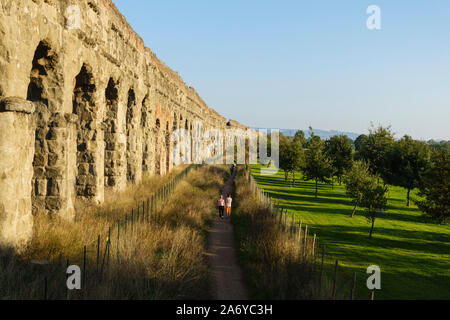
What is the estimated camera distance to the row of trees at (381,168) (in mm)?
16203

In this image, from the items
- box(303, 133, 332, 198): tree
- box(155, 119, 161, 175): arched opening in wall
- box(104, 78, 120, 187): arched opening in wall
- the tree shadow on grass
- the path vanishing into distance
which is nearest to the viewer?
the path vanishing into distance

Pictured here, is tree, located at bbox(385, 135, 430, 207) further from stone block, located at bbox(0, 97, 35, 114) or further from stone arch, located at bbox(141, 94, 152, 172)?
stone block, located at bbox(0, 97, 35, 114)

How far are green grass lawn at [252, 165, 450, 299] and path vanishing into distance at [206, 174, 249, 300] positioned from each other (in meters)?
2.19

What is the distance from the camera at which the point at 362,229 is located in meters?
19.5

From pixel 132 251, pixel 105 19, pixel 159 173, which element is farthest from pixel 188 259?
pixel 159 173

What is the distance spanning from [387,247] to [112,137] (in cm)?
1294

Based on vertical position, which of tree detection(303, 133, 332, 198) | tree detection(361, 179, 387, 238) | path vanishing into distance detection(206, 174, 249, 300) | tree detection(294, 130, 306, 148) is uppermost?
tree detection(294, 130, 306, 148)

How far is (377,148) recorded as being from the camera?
37.2 metres

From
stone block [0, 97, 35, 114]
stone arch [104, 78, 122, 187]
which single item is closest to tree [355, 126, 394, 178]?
stone arch [104, 78, 122, 187]

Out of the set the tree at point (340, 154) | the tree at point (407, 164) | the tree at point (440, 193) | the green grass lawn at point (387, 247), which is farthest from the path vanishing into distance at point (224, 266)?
the tree at point (340, 154)

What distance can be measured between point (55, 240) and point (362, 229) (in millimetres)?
16848

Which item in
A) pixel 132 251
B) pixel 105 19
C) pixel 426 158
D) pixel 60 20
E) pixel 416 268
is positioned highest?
pixel 105 19

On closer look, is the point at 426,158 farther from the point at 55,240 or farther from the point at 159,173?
the point at 55,240

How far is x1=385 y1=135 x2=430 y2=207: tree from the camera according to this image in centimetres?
2953
